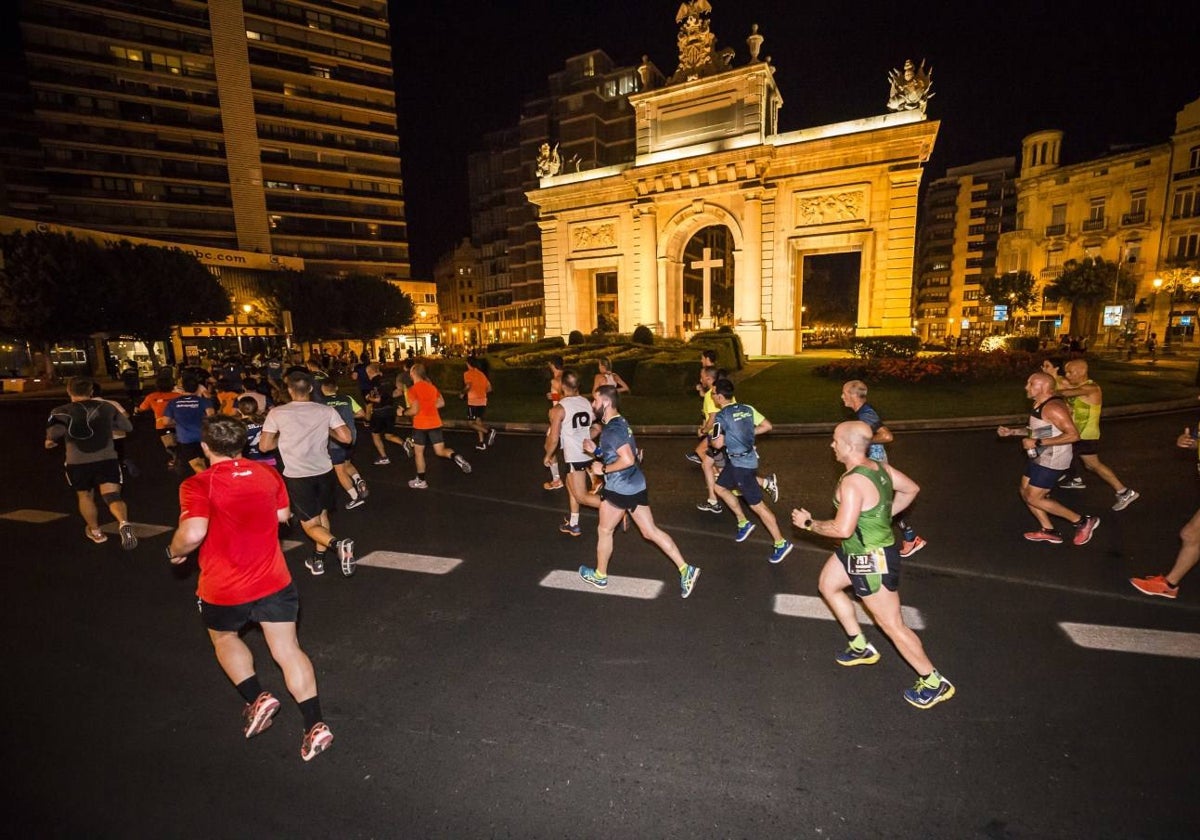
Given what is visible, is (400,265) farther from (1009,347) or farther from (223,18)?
(1009,347)

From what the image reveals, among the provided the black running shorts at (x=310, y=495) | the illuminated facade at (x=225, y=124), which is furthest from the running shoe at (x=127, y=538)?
the illuminated facade at (x=225, y=124)

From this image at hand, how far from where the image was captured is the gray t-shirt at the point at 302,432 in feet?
18.7

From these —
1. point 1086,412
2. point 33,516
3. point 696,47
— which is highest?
point 696,47

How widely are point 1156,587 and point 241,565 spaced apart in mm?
7143

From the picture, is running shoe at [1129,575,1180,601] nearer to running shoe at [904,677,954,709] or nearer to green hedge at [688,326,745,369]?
running shoe at [904,677,954,709]

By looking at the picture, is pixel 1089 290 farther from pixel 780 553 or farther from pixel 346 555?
pixel 346 555

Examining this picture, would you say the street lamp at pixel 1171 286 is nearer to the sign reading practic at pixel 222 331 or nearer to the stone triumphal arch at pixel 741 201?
the stone triumphal arch at pixel 741 201

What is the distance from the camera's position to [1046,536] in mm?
5984

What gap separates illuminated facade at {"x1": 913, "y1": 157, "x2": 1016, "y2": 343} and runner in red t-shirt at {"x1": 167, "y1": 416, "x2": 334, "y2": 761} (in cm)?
9809

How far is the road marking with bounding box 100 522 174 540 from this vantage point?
7.31m

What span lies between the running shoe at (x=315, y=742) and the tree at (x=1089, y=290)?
170 feet

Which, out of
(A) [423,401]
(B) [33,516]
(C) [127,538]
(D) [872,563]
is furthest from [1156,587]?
(B) [33,516]

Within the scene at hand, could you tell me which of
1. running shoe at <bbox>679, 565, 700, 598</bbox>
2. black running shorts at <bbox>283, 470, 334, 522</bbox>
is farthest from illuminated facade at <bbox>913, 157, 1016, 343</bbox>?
black running shorts at <bbox>283, 470, 334, 522</bbox>

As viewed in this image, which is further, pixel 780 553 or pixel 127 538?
pixel 127 538
